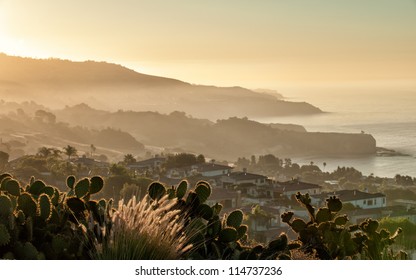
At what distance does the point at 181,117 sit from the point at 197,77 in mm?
2011

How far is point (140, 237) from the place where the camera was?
2.80m

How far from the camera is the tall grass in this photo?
2768 mm

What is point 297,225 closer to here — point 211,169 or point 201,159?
point 211,169

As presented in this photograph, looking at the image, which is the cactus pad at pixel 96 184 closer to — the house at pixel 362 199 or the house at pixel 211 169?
the house at pixel 211 169

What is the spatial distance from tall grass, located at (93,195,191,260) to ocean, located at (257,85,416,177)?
3434 mm

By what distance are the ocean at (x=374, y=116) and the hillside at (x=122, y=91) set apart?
0.72ft

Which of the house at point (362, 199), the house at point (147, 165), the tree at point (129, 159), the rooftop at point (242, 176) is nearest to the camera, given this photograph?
the rooftop at point (242, 176)

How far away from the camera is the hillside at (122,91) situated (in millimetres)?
6941

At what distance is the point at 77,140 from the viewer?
895 cm

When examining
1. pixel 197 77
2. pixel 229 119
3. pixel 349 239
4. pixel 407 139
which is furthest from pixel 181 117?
pixel 349 239

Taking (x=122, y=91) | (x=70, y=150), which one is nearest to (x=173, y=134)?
(x=122, y=91)

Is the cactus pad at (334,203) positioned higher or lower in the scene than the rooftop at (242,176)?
higher

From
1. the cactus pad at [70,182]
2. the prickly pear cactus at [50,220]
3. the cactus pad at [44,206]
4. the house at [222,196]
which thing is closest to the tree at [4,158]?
the house at [222,196]
